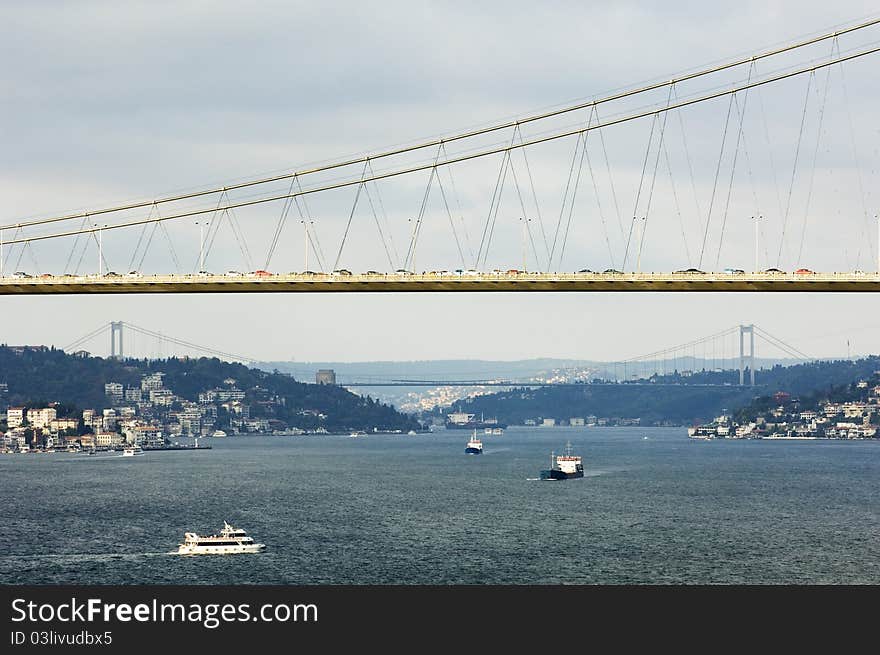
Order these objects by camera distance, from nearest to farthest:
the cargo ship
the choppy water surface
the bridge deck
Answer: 1. the choppy water surface
2. the bridge deck
3. the cargo ship

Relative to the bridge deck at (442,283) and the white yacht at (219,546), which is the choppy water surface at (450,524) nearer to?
the white yacht at (219,546)

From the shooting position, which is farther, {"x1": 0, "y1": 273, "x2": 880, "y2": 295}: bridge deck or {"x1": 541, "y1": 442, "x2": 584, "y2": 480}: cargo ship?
{"x1": 541, "y1": 442, "x2": 584, "y2": 480}: cargo ship

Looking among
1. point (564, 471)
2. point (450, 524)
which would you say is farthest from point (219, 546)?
point (564, 471)

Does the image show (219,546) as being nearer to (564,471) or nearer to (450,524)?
(450,524)

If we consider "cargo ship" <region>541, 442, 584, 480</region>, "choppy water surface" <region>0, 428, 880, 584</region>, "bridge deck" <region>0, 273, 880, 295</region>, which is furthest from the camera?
"cargo ship" <region>541, 442, 584, 480</region>

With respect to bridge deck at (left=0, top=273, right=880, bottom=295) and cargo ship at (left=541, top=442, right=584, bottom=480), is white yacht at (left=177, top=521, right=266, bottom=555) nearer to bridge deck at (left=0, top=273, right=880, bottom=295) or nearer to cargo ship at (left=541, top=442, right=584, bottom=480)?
bridge deck at (left=0, top=273, right=880, bottom=295)

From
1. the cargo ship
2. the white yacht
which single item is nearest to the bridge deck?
the white yacht
